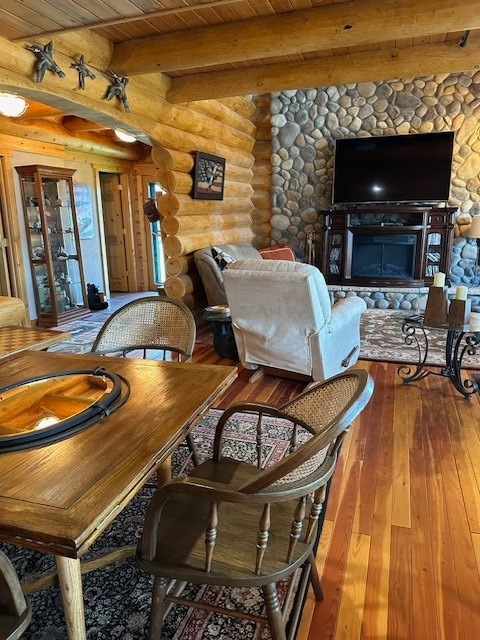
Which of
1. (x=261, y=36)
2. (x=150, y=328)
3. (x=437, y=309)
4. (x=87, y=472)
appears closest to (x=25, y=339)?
(x=150, y=328)

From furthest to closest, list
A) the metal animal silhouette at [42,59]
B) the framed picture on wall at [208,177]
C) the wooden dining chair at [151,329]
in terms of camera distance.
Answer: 1. the framed picture on wall at [208,177]
2. the metal animal silhouette at [42,59]
3. the wooden dining chair at [151,329]

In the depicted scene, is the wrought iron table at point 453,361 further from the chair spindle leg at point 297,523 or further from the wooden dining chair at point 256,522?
the chair spindle leg at point 297,523

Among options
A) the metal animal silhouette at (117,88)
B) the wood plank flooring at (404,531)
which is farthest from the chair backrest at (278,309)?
the metal animal silhouette at (117,88)

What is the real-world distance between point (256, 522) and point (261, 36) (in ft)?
11.1

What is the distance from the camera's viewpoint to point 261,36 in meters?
3.38

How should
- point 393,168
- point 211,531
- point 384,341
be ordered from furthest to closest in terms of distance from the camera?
point 393,168
point 384,341
point 211,531

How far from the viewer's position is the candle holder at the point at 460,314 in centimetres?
Answer: 306

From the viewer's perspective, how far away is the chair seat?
1.16 m

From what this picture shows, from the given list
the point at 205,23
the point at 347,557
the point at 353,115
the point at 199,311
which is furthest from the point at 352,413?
the point at 353,115

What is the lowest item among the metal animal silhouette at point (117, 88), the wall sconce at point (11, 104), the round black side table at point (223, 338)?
the round black side table at point (223, 338)

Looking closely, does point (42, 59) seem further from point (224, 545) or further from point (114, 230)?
point (114, 230)

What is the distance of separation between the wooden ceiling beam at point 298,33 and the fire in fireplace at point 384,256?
314 centimetres

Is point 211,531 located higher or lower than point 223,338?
higher

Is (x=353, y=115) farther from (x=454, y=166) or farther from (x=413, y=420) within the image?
(x=413, y=420)
